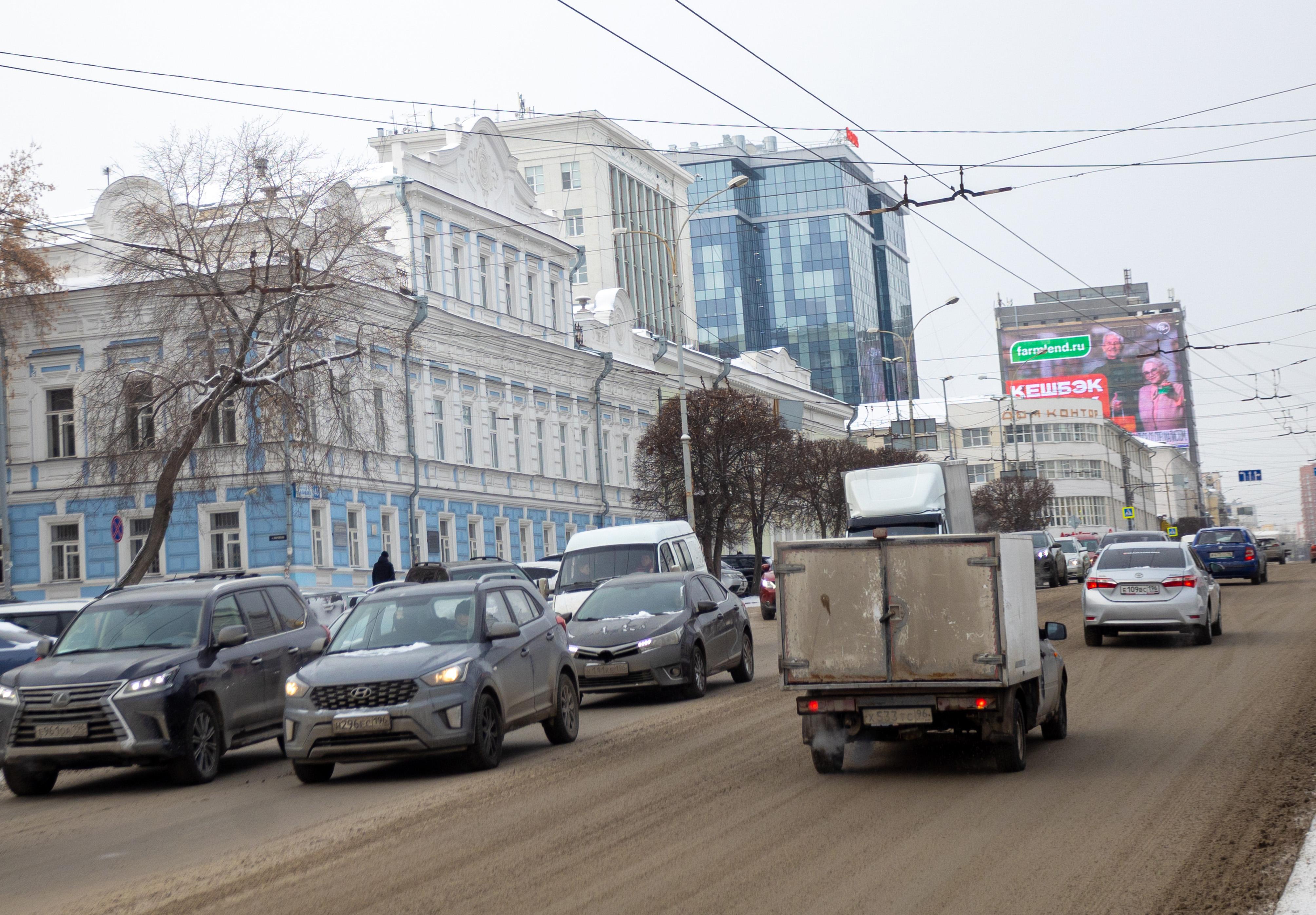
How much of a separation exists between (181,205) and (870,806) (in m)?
25.6

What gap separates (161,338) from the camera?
110 ft

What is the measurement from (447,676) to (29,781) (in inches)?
158

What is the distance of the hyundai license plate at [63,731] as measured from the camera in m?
12.6

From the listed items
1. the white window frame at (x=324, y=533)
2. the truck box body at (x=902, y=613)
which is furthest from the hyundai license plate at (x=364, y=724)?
the white window frame at (x=324, y=533)

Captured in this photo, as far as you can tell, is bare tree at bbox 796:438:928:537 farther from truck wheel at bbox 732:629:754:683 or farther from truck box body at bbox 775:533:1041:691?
truck box body at bbox 775:533:1041:691

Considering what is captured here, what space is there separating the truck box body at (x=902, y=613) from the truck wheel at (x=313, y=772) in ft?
13.6

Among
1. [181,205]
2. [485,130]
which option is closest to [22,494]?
[181,205]

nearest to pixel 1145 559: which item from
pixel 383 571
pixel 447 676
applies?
pixel 447 676

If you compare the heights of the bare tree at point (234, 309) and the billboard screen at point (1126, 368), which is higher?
the billboard screen at point (1126, 368)

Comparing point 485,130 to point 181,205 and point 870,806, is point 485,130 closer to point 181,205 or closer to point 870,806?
point 181,205

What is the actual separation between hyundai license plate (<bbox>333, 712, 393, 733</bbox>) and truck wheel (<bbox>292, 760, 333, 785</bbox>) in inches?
21.1

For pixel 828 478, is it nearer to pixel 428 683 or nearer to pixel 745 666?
pixel 745 666

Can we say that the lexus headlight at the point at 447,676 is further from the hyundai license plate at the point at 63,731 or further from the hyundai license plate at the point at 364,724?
the hyundai license plate at the point at 63,731

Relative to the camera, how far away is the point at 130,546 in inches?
1678
